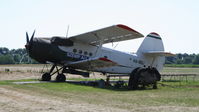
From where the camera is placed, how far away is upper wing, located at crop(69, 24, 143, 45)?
18.0m

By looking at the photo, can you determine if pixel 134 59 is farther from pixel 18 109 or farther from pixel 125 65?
pixel 18 109

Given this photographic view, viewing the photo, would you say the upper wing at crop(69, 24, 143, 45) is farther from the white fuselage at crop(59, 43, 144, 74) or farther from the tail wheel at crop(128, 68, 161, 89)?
the tail wheel at crop(128, 68, 161, 89)

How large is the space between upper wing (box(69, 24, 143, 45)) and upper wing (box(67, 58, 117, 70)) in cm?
157

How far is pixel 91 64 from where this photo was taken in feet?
66.6

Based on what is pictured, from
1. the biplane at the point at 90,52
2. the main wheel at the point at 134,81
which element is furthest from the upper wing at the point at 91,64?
the main wheel at the point at 134,81

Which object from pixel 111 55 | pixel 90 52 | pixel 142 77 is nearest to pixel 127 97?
pixel 142 77

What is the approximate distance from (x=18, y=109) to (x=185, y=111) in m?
4.86

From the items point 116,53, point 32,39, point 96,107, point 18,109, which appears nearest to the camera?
point 18,109

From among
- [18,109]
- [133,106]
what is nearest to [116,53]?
[133,106]

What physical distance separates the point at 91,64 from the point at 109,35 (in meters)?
2.37

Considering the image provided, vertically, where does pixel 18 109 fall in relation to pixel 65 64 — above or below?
below

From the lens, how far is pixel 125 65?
23.4 m

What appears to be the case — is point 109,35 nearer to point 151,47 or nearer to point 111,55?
point 111,55

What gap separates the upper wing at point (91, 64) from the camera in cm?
1877
